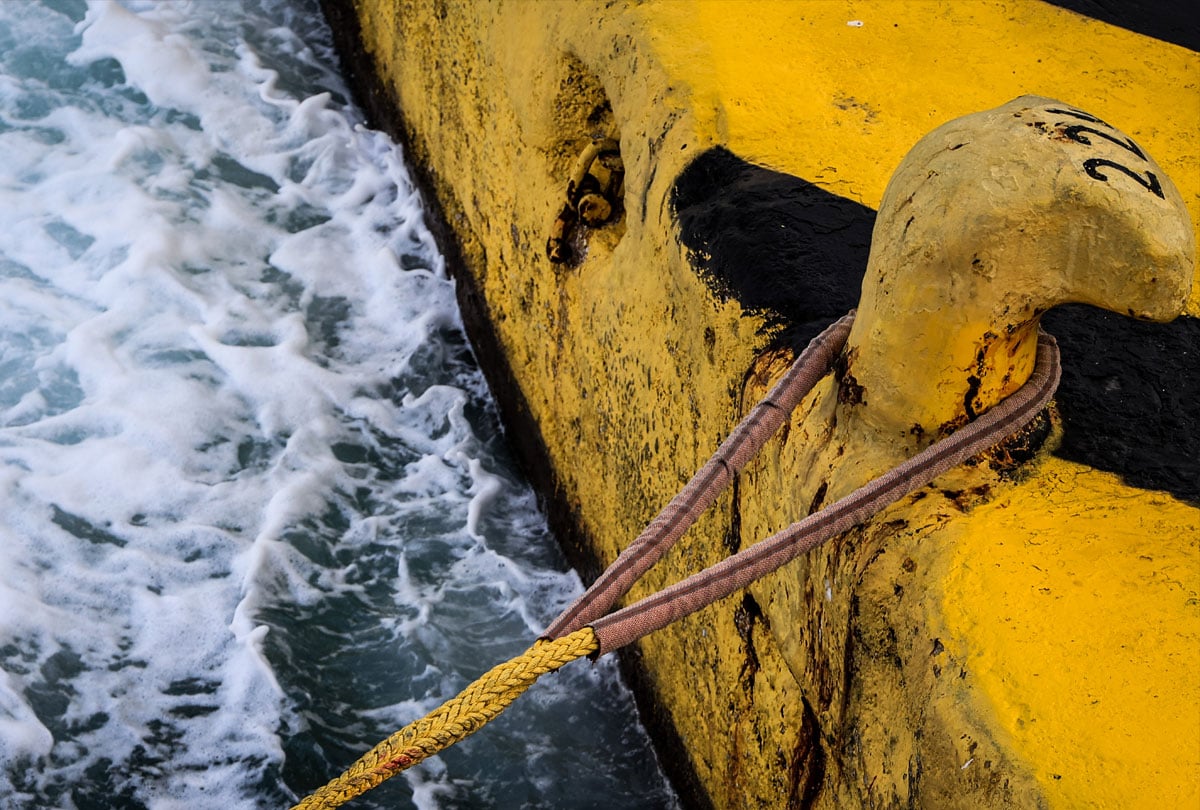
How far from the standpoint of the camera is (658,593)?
4.69 ft

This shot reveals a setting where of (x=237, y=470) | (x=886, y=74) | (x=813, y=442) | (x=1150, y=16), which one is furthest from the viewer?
(x=237, y=470)

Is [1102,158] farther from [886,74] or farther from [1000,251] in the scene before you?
[886,74]

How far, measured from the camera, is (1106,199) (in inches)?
48.9

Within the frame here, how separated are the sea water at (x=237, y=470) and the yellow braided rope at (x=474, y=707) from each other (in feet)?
3.07

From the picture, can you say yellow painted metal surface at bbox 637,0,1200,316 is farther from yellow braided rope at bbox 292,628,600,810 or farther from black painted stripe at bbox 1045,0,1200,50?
yellow braided rope at bbox 292,628,600,810

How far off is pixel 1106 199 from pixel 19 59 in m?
4.06

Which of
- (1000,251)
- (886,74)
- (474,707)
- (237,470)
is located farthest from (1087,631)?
(237,470)

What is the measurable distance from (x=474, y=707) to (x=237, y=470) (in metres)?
1.75

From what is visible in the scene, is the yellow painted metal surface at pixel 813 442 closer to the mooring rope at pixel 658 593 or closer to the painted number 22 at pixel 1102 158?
the mooring rope at pixel 658 593

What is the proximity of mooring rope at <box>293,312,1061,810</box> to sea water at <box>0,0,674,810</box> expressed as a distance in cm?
96

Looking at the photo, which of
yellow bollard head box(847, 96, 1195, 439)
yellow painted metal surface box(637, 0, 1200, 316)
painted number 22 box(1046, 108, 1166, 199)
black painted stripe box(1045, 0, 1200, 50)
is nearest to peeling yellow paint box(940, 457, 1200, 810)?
yellow bollard head box(847, 96, 1195, 439)

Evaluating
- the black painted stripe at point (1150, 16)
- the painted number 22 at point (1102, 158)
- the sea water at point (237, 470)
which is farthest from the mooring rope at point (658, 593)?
the black painted stripe at point (1150, 16)

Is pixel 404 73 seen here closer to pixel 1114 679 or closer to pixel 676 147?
pixel 676 147

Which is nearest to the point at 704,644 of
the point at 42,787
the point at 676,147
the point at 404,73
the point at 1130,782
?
the point at 676,147
